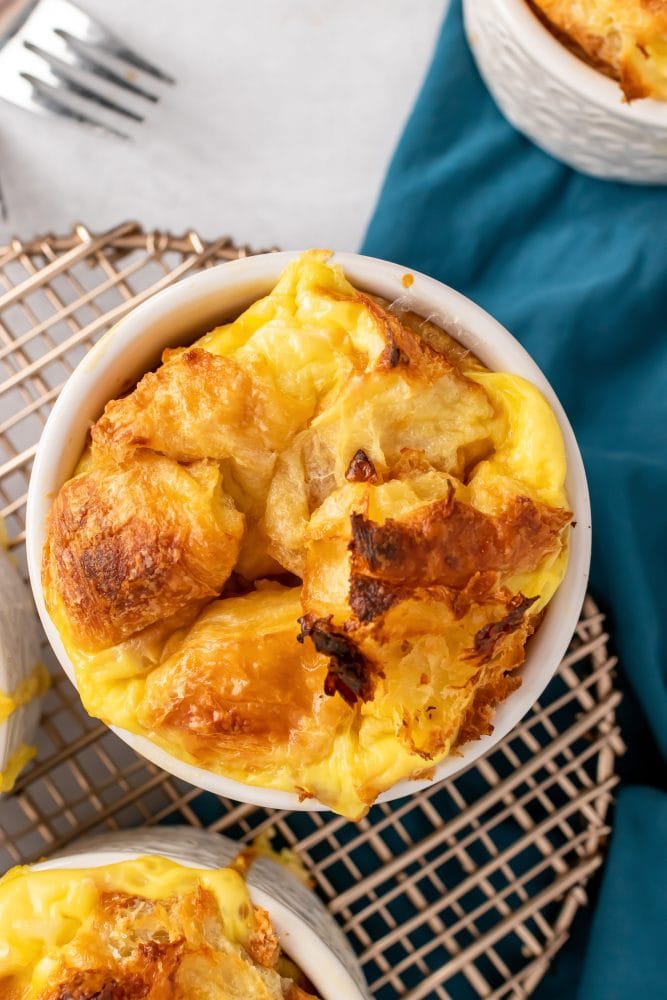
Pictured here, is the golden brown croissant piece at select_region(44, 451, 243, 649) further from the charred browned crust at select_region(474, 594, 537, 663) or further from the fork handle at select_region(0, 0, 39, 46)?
the fork handle at select_region(0, 0, 39, 46)

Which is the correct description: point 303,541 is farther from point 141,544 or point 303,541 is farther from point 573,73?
point 573,73

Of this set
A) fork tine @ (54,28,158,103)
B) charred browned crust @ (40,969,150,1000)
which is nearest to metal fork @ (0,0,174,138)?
fork tine @ (54,28,158,103)

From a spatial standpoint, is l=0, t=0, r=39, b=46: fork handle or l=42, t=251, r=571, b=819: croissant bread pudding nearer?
l=42, t=251, r=571, b=819: croissant bread pudding

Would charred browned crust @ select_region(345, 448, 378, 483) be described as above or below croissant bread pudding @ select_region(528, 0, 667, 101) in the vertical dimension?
below

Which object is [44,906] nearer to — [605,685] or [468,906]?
[468,906]

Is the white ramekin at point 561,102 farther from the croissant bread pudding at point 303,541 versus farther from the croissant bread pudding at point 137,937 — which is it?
the croissant bread pudding at point 137,937

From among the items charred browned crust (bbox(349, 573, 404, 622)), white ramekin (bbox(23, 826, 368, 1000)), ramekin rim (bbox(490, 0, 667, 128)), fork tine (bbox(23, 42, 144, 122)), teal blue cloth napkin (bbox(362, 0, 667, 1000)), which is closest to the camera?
charred browned crust (bbox(349, 573, 404, 622))

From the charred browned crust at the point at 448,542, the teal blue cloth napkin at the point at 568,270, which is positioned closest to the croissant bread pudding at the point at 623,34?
the teal blue cloth napkin at the point at 568,270
